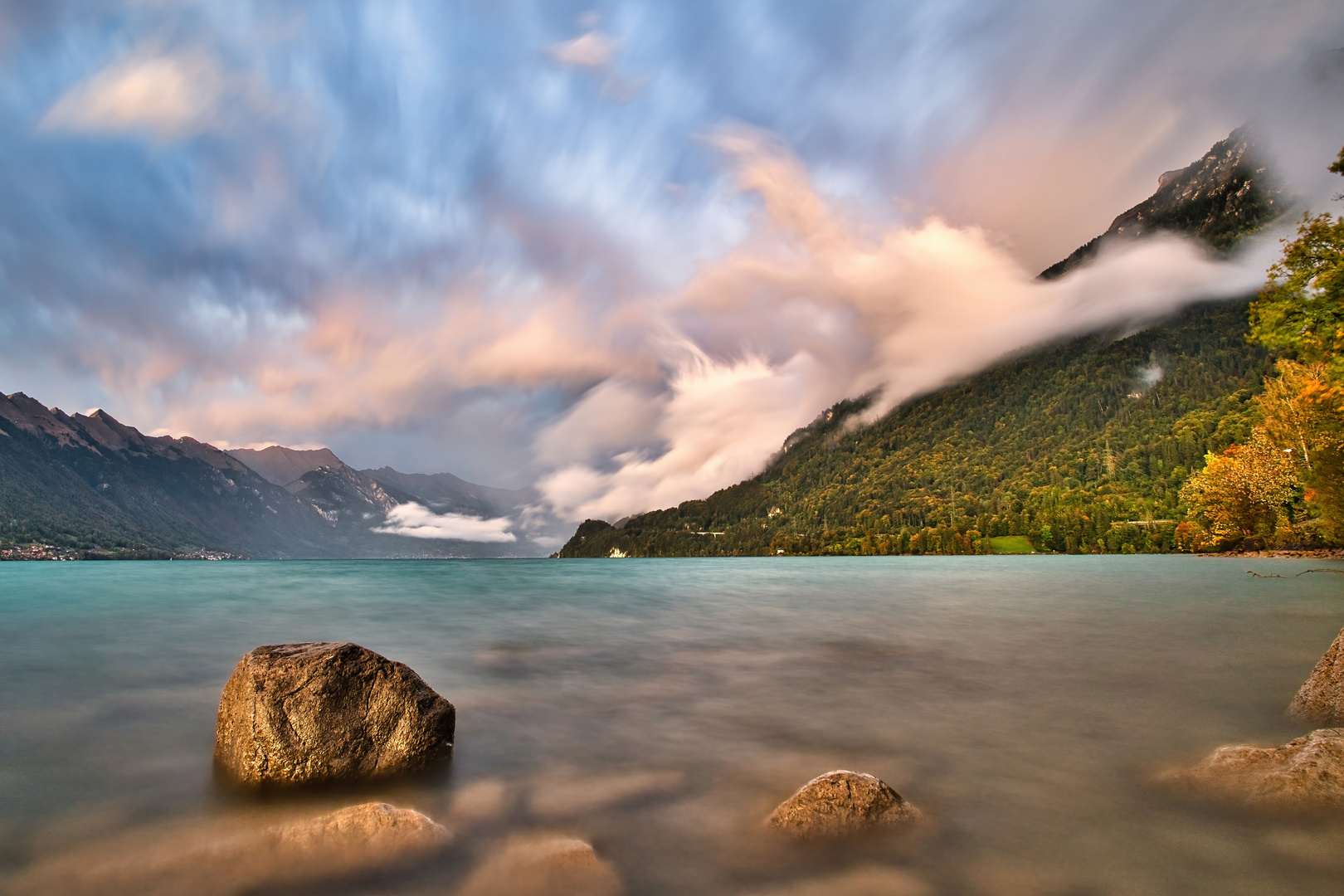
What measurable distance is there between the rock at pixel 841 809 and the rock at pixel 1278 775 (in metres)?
3.36

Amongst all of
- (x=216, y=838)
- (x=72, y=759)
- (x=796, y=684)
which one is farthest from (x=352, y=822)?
(x=796, y=684)

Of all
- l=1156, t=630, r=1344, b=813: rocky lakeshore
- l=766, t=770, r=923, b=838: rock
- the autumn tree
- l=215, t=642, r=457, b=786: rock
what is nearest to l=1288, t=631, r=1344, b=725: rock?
l=1156, t=630, r=1344, b=813: rocky lakeshore

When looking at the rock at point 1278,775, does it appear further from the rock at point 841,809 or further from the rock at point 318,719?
the rock at point 318,719

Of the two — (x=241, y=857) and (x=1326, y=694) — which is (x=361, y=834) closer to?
(x=241, y=857)

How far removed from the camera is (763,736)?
977 cm

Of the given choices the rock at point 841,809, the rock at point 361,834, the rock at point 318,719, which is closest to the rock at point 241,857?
the rock at point 361,834

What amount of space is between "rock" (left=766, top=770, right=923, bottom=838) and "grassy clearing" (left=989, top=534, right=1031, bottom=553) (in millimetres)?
181541

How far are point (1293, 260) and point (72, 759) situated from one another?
3179 cm

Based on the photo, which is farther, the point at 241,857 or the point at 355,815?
the point at 355,815

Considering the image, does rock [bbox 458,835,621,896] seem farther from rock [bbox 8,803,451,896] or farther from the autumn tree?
the autumn tree

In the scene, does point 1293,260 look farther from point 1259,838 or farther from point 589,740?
point 589,740

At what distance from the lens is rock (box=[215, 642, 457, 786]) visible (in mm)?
7156

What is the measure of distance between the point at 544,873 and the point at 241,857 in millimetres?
2948

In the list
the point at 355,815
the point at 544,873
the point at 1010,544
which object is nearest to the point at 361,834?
the point at 355,815
